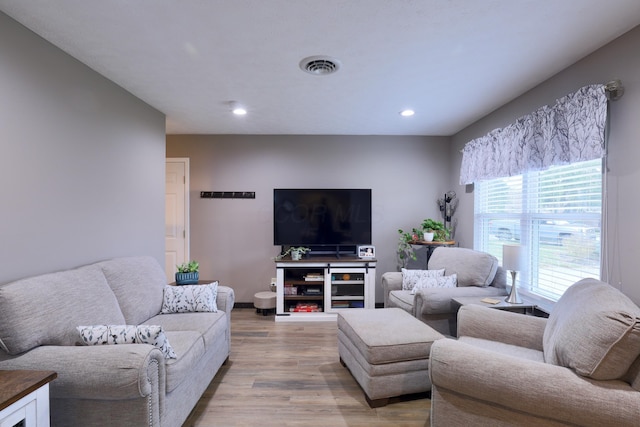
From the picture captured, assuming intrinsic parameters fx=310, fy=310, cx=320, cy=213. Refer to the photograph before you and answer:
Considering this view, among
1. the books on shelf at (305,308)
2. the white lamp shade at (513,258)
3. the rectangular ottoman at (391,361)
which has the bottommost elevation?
the books on shelf at (305,308)

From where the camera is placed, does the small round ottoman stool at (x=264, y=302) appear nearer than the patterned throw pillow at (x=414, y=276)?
No

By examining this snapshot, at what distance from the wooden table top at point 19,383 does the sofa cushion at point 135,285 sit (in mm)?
853

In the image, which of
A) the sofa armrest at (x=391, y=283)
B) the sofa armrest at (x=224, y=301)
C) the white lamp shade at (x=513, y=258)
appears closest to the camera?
the white lamp shade at (x=513, y=258)

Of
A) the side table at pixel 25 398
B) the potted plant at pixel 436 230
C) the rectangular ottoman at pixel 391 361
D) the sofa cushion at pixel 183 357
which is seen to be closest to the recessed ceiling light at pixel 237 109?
the sofa cushion at pixel 183 357

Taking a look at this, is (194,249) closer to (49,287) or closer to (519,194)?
(49,287)

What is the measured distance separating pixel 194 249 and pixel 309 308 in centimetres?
185

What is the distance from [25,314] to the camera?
1.57 metres

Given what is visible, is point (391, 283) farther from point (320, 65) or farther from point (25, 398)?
point (25, 398)

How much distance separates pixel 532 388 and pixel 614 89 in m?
1.92

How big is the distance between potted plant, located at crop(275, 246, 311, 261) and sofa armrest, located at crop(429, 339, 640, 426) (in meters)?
2.62

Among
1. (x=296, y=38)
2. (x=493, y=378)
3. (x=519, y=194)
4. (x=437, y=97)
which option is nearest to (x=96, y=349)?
(x=493, y=378)

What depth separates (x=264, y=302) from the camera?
4098mm

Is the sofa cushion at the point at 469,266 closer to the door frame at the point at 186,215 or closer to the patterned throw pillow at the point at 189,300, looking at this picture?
the patterned throw pillow at the point at 189,300

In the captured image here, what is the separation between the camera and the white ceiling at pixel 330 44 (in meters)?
1.66
